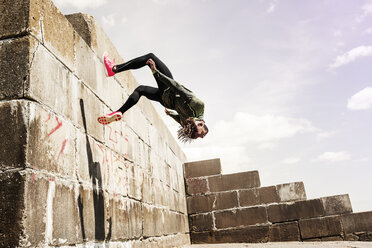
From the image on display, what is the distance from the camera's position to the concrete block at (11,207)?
78.2 inches

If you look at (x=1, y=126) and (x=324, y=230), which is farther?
(x=324, y=230)

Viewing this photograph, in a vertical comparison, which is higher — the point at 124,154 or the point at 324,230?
the point at 124,154

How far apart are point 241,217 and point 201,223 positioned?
1.02 meters

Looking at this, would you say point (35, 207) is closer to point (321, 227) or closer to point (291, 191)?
point (291, 191)

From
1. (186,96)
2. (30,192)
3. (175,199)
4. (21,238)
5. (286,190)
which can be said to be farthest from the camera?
(286,190)

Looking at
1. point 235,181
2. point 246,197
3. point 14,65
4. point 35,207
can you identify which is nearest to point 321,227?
point 246,197

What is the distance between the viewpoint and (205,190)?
883 centimetres

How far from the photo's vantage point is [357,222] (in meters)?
7.92

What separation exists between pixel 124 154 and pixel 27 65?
210cm

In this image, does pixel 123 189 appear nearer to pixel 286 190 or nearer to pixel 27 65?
pixel 27 65

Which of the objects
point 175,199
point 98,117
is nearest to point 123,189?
point 98,117

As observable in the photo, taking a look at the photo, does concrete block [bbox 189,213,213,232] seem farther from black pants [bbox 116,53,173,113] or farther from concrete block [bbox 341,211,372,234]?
black pants [bbox 116,53,173,113]

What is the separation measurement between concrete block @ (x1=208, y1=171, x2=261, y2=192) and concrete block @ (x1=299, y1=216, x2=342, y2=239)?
1.47m

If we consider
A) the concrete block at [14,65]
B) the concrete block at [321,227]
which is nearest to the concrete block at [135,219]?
the concrete block at [14,65]
